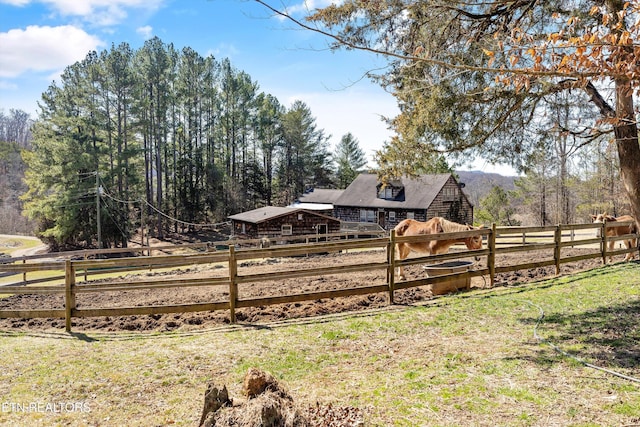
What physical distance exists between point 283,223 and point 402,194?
38.9 feet

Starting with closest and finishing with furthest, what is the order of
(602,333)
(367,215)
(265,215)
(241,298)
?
1. (602,333)
2. (241,298)
3. (265,215)
4. (367,215)

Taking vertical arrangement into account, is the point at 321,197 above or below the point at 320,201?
above

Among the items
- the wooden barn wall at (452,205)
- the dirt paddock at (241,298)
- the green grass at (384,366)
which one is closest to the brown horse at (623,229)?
the dirt paddock at (241,298)

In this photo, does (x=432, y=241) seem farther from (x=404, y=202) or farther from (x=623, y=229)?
(x=404, y=202)

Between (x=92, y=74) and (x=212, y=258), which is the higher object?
(x=92, y=74)

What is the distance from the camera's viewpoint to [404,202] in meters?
33.6

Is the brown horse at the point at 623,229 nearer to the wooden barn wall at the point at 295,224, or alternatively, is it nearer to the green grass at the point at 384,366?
the green grass at the point at 384,366

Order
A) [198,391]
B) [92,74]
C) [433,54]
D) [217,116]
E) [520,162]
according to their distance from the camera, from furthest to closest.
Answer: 1. [217,116]
2. [92,74]
3. [520,162]
4. [433,54]
5. [198,391]

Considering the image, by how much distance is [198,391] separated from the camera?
381 cm

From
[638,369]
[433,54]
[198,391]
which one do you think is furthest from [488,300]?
[198,391]

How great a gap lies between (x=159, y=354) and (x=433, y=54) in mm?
6947

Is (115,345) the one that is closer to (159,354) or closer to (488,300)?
(159,354)

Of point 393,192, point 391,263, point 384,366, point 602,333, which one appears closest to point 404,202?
point 393,192

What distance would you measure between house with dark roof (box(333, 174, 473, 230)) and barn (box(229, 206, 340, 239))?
5.79 metres
